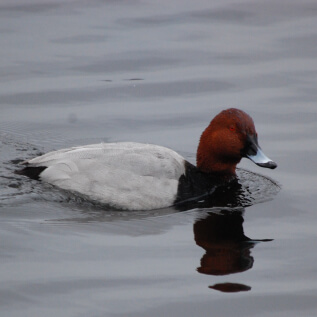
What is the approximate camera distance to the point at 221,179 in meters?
9.08

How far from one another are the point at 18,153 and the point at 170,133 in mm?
1938

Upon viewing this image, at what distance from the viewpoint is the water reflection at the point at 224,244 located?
6.91 meters

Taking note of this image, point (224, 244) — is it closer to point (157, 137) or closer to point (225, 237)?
point (225, 237)

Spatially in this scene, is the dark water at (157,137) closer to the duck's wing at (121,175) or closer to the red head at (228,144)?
the duck's wing at (121,175)

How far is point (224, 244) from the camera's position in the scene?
7.53 meters

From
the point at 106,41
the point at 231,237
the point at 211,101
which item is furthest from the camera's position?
the point at 106,41

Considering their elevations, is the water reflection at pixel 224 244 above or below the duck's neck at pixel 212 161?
below

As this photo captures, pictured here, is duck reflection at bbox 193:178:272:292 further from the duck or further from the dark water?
the duck

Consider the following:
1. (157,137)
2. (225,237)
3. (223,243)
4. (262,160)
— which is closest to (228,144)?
(262,160)

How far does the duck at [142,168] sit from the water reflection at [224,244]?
54 centimetres

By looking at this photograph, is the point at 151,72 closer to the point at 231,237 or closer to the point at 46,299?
the point at 231,237

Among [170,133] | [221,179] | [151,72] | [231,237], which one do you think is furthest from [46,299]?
[151,72]

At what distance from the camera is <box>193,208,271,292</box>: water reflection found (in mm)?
6906

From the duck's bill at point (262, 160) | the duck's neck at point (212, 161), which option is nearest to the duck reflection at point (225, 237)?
the duck's neck at point (212, 161)
